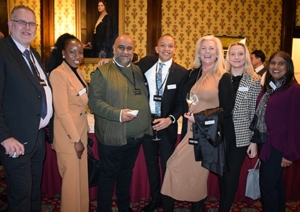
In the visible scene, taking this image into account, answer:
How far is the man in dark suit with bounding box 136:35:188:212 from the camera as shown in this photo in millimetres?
2695

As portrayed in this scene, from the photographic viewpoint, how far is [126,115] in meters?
2.21

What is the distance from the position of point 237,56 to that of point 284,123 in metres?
0.73

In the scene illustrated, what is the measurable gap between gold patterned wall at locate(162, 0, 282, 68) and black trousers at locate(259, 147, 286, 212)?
161 inches

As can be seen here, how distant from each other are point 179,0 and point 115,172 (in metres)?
4.60

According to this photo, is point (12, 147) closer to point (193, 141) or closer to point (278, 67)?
point (193, 141)

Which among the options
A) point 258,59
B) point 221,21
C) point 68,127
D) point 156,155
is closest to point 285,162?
point 156,155

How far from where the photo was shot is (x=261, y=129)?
230 cm

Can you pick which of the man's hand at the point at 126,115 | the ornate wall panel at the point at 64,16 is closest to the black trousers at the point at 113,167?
the man's hand at the point at 126,115

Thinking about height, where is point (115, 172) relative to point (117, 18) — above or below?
below

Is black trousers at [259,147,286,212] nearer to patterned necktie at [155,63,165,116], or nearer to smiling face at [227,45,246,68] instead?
smiling face at [227,45,246,68]

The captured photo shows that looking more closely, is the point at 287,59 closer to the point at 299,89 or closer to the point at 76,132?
the point at 299,89

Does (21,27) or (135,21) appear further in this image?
(135,21)

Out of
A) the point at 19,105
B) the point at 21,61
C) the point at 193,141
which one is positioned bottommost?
the point at 193,141

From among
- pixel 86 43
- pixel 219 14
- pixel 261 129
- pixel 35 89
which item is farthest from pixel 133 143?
pixel 219 14
